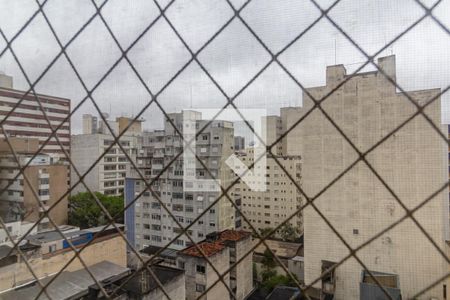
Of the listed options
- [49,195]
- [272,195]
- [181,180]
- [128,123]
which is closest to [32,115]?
[49,195]

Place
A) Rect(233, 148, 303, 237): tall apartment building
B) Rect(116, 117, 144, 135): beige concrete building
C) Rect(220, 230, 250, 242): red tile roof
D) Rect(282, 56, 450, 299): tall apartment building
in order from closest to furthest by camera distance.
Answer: Rect(282, 56, 450, 299): tall apartment building < Rect(233, 148, 303, 237): tall apartment building < Rect(116, 117, 144, 135): beige concrete building < Rect(220, 230, 250, 242): red tile roof

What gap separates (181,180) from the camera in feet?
3.59

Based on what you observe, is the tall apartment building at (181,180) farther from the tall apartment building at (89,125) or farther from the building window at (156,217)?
the tall apartment building at (89,125)

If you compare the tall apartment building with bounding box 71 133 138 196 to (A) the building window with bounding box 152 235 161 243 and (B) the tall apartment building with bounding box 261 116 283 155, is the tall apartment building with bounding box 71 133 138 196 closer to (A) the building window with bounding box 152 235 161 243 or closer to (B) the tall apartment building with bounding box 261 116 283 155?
(A) the building window with bounding box 152 235 161 243

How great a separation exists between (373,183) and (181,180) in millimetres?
647

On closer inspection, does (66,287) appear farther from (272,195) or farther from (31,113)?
(272,195)

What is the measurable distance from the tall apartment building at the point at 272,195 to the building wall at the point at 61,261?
39 centimetres

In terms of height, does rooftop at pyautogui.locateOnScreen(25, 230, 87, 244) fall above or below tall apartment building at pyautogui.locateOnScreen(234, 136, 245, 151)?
below

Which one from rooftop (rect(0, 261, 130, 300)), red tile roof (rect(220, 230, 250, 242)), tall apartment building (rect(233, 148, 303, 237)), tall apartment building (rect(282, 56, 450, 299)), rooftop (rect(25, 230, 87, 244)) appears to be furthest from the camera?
rooftop (rect(0, 261, 130, 300))

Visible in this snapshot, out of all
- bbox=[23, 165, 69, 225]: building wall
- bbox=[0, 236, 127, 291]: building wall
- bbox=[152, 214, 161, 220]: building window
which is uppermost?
bbox=[23, 165, 69, 225]: building wall

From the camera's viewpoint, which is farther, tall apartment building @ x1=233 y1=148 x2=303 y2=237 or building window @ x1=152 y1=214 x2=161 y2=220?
building window @ x1=152 y1=214 x2=161 y2=220

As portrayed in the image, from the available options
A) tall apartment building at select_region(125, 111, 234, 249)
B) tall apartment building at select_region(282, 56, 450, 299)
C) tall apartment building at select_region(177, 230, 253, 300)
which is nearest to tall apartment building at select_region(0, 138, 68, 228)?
tall apartment building at select_region(125, 111, 234, 249)

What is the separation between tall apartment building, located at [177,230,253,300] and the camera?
972 millimetres

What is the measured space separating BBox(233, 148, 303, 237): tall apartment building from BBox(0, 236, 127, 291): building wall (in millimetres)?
393
